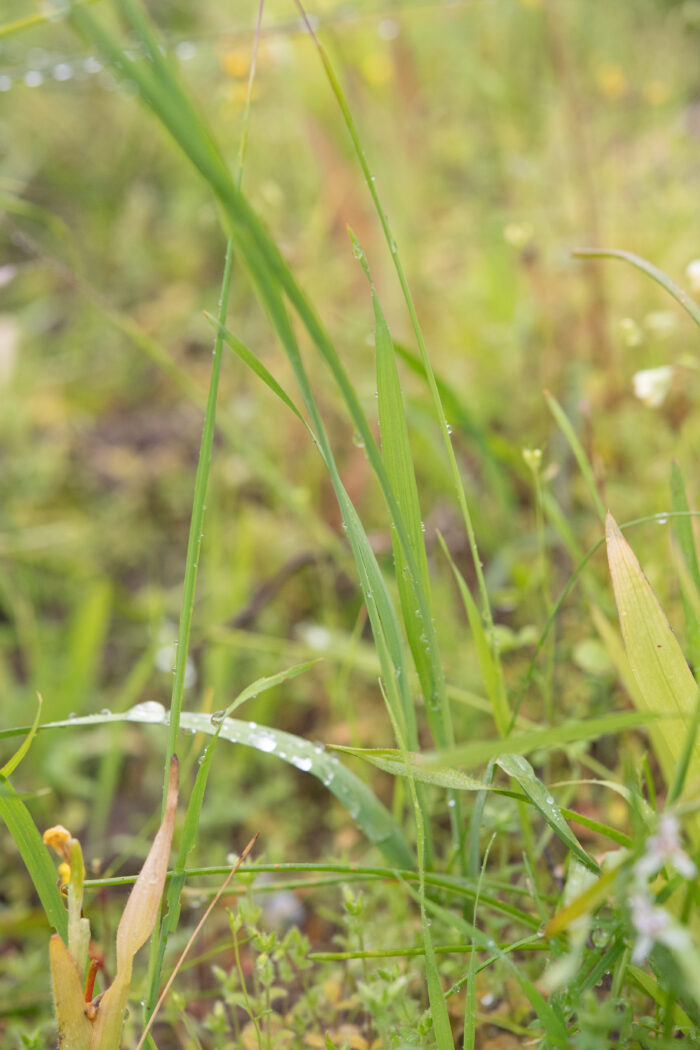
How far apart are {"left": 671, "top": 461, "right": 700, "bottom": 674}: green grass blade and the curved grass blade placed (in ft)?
0.96

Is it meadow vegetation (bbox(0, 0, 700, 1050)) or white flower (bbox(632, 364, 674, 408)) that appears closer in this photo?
meadow vegetation (bbox(0, 0, 700, 1050))

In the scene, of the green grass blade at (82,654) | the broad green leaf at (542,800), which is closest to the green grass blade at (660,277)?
the broad green leaf at (542,800)

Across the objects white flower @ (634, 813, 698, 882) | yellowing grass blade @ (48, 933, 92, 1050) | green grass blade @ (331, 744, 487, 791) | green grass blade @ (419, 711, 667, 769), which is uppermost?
green grass blade @ (419, 711, 667, 769)

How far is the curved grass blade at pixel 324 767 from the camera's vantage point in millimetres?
619

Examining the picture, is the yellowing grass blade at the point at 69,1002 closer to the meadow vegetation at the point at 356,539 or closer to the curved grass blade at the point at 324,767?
the meadow vegetation at the point at 356,539

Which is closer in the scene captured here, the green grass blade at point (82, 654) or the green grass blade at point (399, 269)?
the green grass blade at point (399, 269)

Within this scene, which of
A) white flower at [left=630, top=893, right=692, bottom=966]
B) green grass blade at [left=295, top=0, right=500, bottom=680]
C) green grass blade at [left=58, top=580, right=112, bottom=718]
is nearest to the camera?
white flower at [left=630, top=893, right=692, bottom=966]

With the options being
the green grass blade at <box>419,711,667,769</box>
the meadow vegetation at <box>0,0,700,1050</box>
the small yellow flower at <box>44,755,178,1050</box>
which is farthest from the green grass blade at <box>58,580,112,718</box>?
the green grass blade at <box>419,711,667,769</box>

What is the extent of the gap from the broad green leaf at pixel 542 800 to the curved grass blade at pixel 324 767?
15 centimetres

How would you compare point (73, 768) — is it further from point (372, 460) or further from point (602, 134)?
point (602, 134)

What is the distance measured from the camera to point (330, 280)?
69.6 inches

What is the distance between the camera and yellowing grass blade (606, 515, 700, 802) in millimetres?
573

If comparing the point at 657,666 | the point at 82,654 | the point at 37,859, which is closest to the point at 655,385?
the point at 657,666

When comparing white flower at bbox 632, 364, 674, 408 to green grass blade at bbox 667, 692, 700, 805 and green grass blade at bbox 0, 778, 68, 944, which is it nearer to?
green grass blade at bbox 667, 692, 700, 805
